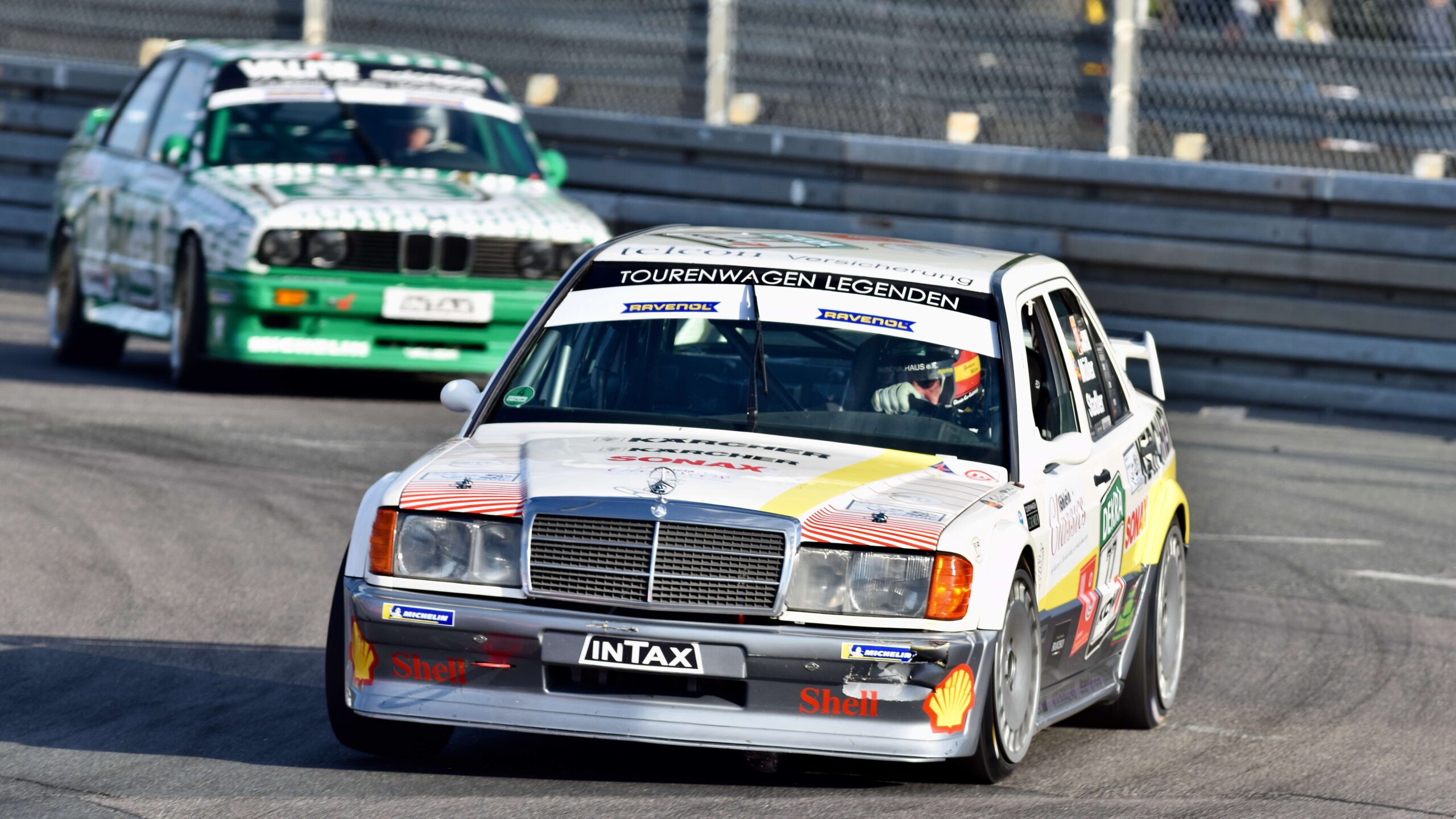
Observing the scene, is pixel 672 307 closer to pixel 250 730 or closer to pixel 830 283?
pixel 830 283

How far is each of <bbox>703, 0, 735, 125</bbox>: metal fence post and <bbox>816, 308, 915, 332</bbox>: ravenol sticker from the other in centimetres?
951

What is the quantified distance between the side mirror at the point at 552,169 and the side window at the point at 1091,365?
7146 millimetres

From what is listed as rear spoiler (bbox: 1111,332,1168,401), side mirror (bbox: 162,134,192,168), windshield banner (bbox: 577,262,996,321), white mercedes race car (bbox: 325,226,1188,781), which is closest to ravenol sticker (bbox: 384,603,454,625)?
white mercedes race car (bbox: 325,226,1188,781)

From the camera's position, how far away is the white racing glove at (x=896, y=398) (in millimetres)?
6058

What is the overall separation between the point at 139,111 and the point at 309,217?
241 centimetres

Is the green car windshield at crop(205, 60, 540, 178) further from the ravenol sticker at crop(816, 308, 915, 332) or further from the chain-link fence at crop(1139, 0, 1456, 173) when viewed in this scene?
the ravenol sticker at crop(816, 308, 915, 332)

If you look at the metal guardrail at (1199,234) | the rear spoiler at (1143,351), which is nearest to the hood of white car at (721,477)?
the rear spoiler at (1143,351)

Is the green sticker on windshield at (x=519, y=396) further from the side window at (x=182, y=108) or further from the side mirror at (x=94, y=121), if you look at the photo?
the side mirror at (x=94, y=121)

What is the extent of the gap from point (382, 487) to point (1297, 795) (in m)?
2.31

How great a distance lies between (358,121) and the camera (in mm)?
13375

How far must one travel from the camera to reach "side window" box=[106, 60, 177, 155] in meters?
13.9

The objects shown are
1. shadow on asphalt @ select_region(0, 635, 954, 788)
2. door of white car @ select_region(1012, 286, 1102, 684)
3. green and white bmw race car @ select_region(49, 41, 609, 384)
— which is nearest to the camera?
shadow on asphalt @ select_region(0, 635, 954, 788)

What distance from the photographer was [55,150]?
18.6 metres

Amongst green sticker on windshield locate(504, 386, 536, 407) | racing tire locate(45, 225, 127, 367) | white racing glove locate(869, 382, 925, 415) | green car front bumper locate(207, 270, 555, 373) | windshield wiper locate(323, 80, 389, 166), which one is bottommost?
racing tire locate(45, 225, 127, 367)
